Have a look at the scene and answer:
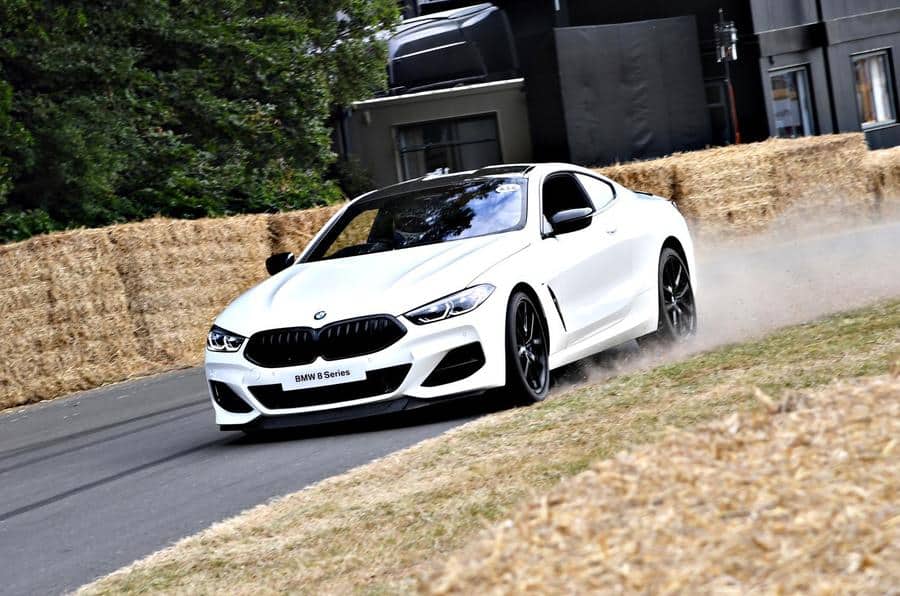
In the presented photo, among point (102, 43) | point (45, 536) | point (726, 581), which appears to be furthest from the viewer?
point (102, 43)

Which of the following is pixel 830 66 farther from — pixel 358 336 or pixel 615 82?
pixel 358 336

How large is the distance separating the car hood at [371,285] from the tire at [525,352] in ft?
1.06

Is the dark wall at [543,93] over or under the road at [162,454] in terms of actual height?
over

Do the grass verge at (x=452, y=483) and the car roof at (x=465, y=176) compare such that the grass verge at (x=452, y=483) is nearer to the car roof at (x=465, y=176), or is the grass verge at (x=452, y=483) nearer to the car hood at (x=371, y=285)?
the car hood at (x=371, y=285)

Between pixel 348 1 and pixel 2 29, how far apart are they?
26.4ft

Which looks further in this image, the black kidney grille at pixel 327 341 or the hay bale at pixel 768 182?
the hay bale at pixel 768 182

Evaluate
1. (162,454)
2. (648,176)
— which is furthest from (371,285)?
(648,176)

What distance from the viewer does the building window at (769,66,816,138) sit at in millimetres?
33750

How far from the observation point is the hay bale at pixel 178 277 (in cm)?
1711

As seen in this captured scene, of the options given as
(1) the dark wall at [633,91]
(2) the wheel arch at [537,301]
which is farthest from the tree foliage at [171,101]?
(2) the wheel arch at [537,301]

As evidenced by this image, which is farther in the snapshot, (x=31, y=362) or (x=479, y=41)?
(x=479, y=41)

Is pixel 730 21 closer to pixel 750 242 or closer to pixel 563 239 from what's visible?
pixel 750 242

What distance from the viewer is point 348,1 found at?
1100 inches

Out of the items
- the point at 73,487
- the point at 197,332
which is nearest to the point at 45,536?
the point at 73,487
